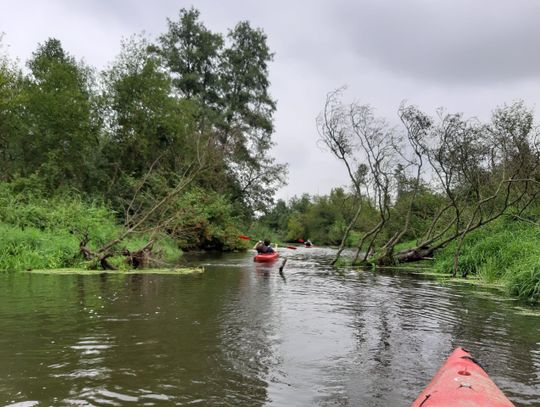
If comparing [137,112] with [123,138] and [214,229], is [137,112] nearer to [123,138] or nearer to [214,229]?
[123,138]

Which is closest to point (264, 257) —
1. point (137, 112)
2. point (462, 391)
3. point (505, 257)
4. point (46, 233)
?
point (46, 233)

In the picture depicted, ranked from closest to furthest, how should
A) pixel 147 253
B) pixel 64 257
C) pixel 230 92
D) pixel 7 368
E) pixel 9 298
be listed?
pixel 7 368 → pixel 9 298 → pixel 64 257 → pixel 147 253 → pixel 230 92

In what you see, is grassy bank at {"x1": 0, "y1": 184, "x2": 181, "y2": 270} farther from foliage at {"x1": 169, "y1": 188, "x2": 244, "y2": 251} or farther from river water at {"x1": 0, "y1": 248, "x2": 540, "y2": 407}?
foliage at {"x1": 169, "y1": 188, "x2": 244, "y2": 251}

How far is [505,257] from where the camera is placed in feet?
47.3

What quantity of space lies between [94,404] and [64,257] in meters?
12.0

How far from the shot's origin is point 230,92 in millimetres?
38125

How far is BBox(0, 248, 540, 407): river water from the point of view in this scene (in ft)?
15.8

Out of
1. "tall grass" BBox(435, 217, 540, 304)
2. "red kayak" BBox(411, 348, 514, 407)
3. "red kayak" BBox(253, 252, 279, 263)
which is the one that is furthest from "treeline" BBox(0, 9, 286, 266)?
"red kayak" BBox(411, 348, 514, 407)

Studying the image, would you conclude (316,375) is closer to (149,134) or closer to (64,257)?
(64,257)

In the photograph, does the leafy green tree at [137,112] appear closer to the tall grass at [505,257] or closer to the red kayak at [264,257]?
the red kayak at [264,257]

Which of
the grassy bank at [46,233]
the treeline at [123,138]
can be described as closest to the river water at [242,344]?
the grassy bank at [46,233]

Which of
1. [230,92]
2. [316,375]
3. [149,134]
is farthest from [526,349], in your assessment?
[230,92]

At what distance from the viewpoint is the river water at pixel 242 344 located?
4.83 meters

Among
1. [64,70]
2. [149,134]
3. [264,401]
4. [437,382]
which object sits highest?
[64,70]
